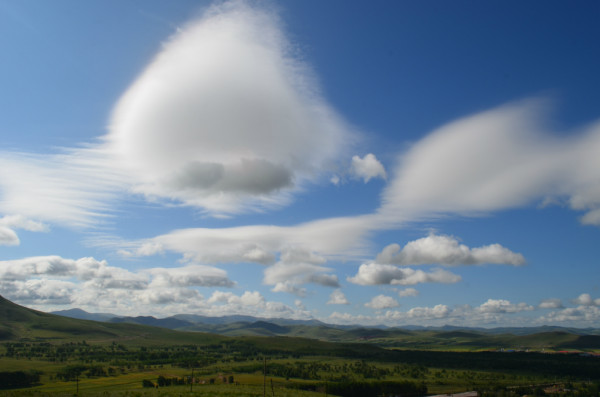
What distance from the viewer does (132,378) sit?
17000 centimetres

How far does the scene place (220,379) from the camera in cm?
17250

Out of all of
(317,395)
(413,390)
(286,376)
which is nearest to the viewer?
(317,395)

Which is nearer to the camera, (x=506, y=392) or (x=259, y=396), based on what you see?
(x=259, y=396)

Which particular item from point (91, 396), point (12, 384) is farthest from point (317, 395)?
point (12, 384)

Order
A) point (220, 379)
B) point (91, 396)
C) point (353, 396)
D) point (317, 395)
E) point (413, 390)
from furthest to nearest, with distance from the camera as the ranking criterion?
point (220, 379) → point (413, 390) → point (353, 396) → point (317, 395) → point (91, 396)

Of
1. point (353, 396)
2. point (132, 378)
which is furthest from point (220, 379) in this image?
point (353, 396)

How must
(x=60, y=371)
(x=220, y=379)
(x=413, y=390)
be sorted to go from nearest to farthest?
1. (x=413, y=390)
2. (x=220, y=379)
3. (x=60, y=371)

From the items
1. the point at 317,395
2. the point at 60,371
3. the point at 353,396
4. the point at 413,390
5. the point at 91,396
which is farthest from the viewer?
the point at 60,371

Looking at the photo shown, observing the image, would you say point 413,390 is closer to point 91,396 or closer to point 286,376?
point 286,376

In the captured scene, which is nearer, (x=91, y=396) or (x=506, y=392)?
(x=91, y=396)

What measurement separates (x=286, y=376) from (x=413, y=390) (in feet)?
215

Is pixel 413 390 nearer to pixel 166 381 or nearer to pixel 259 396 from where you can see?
pixel 259 396

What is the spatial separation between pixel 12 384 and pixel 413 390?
153443 millimetres

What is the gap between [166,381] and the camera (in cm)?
15400
